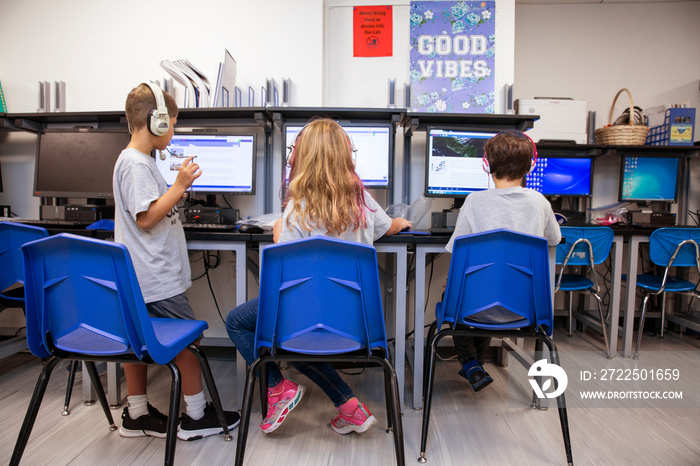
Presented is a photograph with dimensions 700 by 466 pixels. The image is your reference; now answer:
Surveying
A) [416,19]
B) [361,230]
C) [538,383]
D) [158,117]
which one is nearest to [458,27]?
[416,19]

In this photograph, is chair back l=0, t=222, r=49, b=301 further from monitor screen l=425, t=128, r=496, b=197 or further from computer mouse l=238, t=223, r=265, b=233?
monitor screen l=425, t=128, r=496, b=197

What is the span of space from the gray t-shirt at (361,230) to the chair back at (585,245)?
133 cm

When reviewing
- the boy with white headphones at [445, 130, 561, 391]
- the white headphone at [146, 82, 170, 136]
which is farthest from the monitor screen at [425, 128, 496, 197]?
the white headphone at [146, 82, 170, 136]

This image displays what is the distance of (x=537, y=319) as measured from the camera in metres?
1.29

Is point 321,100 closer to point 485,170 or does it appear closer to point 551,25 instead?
point 485,170

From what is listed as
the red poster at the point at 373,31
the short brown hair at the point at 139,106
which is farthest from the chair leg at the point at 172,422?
the red poster at the point at 373,31

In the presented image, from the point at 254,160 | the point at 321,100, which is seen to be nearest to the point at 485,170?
the point at 321,100

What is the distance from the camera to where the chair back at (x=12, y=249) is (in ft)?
4.92

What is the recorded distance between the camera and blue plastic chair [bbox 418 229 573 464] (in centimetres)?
121

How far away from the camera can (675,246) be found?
2.22 m

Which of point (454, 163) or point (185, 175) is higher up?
point (454, 163)

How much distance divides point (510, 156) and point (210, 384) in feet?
4.50

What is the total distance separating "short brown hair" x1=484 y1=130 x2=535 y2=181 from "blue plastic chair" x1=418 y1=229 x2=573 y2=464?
1.32 feet

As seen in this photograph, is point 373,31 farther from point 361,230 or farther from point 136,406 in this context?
point 136,406
